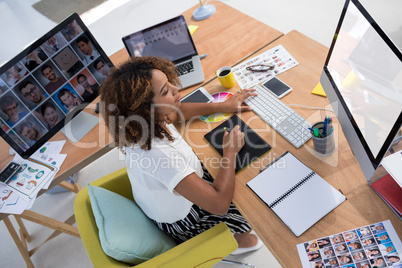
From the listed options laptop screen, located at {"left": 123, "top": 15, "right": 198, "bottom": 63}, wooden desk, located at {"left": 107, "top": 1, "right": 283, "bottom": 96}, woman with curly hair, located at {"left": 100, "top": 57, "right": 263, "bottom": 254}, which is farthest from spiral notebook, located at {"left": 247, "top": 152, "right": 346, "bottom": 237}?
laptop screen, located at {"left": 123, "top": 15, "right": 198, "bottom": 63}

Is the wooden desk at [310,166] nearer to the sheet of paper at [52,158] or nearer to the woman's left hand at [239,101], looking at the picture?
the woman's left hand at [239,101]

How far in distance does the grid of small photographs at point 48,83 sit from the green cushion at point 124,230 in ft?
1.57

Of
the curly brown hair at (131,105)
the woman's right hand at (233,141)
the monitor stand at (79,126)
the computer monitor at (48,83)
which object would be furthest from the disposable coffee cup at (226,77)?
the monitor stand at (79,126)

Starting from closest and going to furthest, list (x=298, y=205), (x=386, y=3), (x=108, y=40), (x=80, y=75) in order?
(x=298, y=205) < (x=80, y=75) < (x=386, y=3) < (x=108, y=40)

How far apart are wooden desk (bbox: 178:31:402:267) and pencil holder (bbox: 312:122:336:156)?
24mm

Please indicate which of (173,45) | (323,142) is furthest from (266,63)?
(323,142)

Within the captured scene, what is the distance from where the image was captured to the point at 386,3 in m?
2.88

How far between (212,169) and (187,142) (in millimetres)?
193

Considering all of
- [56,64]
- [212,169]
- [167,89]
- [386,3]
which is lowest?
[386,3]

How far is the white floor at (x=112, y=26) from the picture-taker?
2.18 metres

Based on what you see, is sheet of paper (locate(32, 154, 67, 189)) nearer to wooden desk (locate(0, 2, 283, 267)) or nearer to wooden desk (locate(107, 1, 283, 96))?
wooden desk (locate(0, 2, 283, 267))

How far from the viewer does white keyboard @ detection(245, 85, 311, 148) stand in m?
1.37

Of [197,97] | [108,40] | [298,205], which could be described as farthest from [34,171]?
[108,40]

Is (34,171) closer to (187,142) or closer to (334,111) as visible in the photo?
(187,142)
